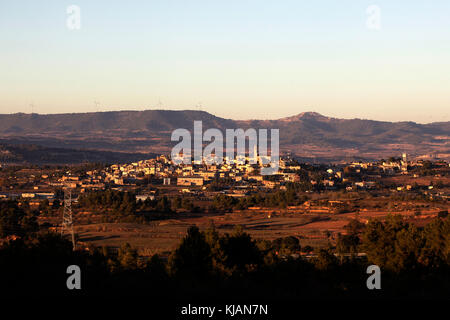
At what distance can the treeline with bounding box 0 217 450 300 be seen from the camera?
15.5 meters

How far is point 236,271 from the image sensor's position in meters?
18.6

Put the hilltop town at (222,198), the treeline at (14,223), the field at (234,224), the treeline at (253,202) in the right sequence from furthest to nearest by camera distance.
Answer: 1. the treeline at (253,202)
2. the hilltop town at (222,198)
3. the treeline at (14,223)
4. the field at (234,224)

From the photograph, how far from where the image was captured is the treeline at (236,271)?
50.9ft

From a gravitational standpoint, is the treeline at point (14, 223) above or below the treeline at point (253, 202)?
above

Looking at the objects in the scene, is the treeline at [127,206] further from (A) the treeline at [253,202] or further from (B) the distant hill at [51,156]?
(B) the distant hill at [51,156]

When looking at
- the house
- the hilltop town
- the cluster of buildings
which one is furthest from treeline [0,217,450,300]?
the house

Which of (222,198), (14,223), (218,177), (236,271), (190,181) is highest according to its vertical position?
(236,271)

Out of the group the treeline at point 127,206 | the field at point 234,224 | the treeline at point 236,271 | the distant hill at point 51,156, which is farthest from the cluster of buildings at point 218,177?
the treeline at point 236,271

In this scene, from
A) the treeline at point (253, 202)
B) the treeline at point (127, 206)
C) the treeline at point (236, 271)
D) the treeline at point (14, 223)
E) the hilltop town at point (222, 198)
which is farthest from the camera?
the treeline at point (253, 202)

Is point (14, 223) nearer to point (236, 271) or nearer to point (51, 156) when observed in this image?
point (236, 271)

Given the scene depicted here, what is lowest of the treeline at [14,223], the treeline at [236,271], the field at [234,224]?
the field at [234,224]

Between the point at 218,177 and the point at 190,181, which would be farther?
the point at 218,177

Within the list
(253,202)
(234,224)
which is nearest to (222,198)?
(253,202)

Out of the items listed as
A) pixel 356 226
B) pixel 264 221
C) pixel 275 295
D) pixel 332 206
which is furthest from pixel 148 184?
pixel 275 295
